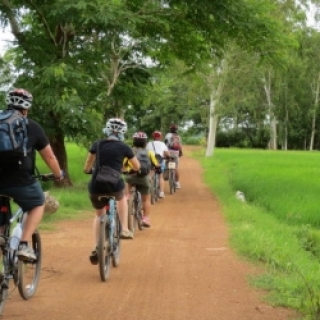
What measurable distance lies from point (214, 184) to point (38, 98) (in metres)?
8.61

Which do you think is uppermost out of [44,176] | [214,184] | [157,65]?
[157,65]

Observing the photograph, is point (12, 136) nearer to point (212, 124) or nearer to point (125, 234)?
point (125, 234)

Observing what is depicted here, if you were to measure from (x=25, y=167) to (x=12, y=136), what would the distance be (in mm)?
412

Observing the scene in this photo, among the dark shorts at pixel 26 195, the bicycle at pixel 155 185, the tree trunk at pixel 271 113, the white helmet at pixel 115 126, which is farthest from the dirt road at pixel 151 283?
the tree trunk at pixel 271 113

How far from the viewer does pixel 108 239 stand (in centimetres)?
764

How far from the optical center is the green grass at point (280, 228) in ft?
22.3

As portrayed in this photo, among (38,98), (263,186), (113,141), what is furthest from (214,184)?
(113,141)

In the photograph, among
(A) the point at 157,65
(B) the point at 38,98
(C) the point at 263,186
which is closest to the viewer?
(B) the point at 38,98

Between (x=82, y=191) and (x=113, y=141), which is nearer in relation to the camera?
(x=113, y=141)

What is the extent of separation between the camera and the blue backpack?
5422 mm

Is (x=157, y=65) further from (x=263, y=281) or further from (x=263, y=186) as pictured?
(x=263, y=281)

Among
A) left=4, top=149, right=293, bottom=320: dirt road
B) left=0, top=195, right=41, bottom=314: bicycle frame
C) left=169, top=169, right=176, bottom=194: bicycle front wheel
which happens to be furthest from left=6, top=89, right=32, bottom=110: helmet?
left=169, top=169, right=176, bottom=194: bicycle front wheel

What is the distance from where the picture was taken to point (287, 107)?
63656mm

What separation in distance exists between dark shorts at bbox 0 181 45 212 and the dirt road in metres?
1.02
